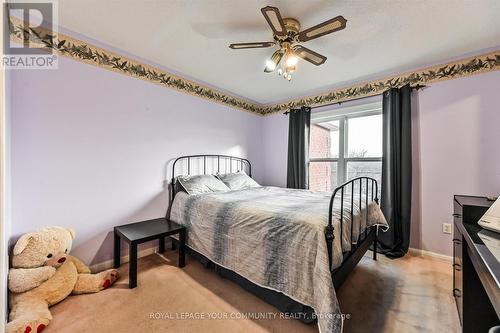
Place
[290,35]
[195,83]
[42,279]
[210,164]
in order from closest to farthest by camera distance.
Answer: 1. [42,279]
2. [290,35]
3. [195,83]
4. [210,164]

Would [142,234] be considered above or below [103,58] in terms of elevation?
below

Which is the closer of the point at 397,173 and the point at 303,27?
the point at 303,27

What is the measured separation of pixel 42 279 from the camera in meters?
1.66

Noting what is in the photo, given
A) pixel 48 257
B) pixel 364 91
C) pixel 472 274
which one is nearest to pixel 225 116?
pixel 364 91

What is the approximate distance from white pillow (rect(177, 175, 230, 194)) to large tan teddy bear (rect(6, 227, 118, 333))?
1185mm

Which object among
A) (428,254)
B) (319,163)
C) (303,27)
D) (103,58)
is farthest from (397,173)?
(103,58)

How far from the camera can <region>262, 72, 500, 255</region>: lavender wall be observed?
2248mm

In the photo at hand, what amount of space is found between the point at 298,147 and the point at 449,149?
193 cm

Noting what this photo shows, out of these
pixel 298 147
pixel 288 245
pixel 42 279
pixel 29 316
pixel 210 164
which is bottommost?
pixel 29 316

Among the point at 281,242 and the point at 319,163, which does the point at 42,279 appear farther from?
the point at 319,163

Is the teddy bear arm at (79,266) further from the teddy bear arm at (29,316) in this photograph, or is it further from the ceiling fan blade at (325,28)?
the ceiling fan blade at (325,28)

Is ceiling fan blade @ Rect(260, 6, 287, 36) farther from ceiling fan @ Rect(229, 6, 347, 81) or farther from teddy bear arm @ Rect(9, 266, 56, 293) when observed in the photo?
teddy bear arm @ Rect(9, 266, 56, 293)

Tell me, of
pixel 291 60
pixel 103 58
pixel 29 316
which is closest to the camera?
pixel 29 316

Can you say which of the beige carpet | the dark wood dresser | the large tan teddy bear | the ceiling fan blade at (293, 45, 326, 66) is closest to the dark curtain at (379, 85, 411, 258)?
the beige carpet
